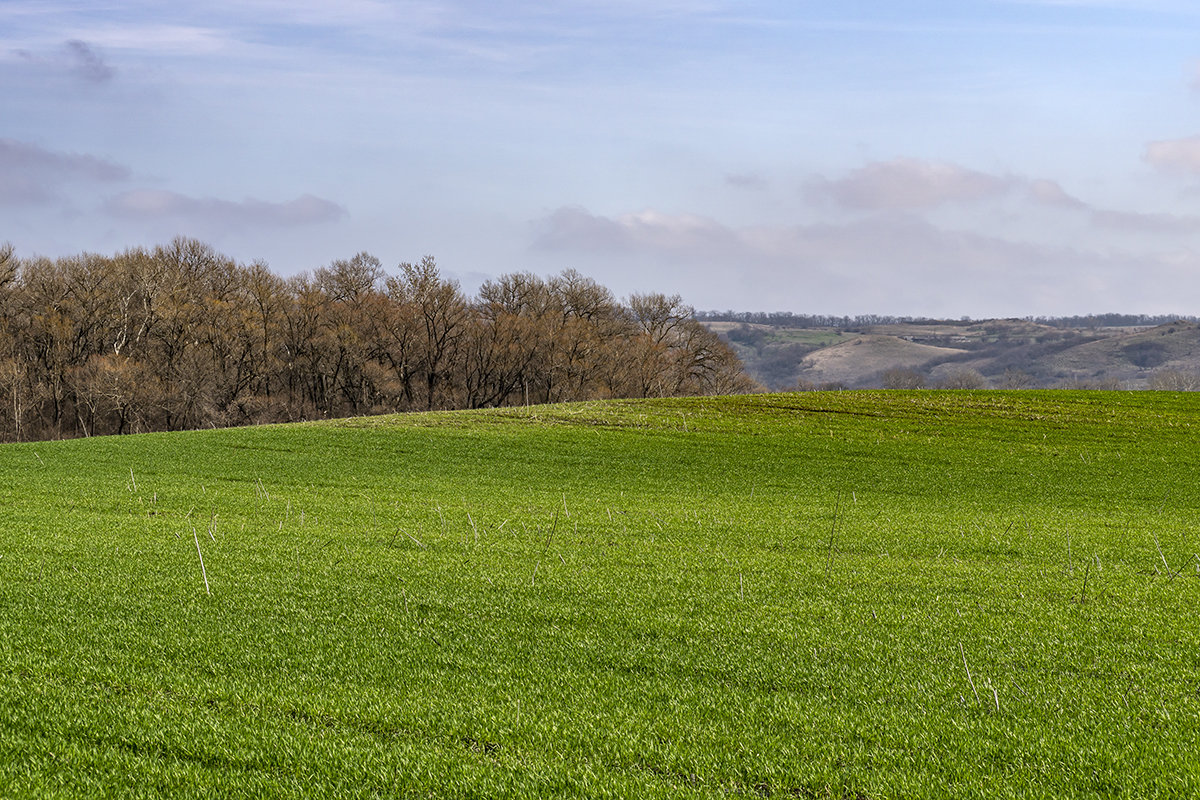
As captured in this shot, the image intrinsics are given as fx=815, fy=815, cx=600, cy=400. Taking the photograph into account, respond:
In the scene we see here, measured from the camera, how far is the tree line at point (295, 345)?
63562mm

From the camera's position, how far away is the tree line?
63562mm

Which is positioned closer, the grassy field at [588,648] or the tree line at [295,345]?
the grassy field at [588,648]

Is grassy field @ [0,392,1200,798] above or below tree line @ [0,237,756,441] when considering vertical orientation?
below

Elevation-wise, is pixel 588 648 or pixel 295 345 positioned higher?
pixel 295 345

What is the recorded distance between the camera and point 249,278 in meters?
74.6

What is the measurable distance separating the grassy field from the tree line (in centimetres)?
4678

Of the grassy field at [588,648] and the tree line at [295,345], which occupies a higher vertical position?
the tree line at [295,345]

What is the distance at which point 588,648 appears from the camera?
8.59 meters

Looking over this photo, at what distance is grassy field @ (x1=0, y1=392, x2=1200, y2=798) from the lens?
19.0 ft

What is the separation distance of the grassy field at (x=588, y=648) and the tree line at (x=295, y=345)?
153 feet

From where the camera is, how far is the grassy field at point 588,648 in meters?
5.79

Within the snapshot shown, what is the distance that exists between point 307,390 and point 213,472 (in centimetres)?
5052

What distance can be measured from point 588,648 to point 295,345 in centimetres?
7150

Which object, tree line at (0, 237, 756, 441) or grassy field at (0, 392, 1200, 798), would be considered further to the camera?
tree line at (0, 237, 756, 441)
